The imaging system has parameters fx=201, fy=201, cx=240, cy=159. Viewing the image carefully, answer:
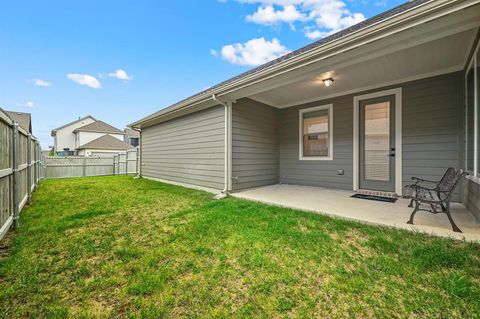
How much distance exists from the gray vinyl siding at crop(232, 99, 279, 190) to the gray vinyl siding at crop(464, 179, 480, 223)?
3.88m

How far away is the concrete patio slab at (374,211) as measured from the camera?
96.3 inches

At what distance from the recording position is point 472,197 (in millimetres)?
2920

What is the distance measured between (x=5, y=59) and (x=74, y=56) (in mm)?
3631

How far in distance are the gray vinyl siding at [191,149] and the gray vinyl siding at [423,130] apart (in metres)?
2.96

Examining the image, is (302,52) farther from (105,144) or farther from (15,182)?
(105,144)

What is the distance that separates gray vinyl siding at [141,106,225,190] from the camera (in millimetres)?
5168

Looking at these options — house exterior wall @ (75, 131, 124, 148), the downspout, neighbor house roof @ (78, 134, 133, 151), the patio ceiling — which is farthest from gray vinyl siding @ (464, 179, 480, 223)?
house exterior wall @ (75, 131, 124, 148)

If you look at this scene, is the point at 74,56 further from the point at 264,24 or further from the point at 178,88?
the point at 264,24

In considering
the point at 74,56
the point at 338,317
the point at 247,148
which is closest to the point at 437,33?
the point at 338,317

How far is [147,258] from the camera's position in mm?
2006

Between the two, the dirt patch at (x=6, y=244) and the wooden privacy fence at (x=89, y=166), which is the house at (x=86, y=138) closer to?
the wooden privacy fence at (x=89, y=166)

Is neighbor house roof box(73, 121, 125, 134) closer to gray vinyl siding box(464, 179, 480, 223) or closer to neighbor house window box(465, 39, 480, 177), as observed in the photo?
neighbor house window box(465, 39, 480, 177)

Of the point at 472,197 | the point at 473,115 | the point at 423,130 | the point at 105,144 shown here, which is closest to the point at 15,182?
the point at 472,197

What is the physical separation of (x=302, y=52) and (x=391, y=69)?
6.40ft
